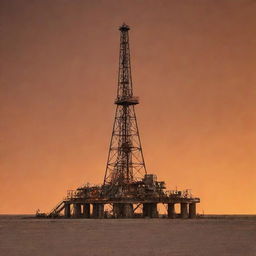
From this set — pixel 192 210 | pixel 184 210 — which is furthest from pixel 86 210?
pixel 192 210

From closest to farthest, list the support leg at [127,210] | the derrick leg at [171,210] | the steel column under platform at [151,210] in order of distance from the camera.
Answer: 1. the support leg at [127,210]
2. the steel column under platform at [151,210]
3. the derrick leg at [171,210]

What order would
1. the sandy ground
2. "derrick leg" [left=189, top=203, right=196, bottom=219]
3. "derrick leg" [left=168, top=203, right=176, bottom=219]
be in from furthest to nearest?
"derrick leg" [left=168, top=203, right=176, bottom=219], "derrick leg" [left=189, top=203, right=196, bottom=219], the sandy ground

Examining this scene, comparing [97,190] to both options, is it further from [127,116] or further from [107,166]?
[127,116]

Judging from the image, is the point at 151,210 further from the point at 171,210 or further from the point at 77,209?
the point at 77,209

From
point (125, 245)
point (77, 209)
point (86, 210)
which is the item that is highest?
point (77, 209)

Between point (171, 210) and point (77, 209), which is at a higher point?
point (77, 209)

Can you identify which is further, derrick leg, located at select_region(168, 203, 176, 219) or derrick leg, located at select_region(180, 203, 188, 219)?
derrick leg, located at select_region(168, 203, 176, 219)

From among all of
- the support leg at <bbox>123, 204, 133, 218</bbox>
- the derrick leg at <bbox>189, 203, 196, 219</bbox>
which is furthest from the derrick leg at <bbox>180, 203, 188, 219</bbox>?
the support leg at <bbox>123, 204, 133, 218</bbox>

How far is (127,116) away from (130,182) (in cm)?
945

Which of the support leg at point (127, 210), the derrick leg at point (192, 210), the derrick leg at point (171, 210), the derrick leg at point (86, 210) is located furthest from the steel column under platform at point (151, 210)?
the derrick leg at point (86, 210)

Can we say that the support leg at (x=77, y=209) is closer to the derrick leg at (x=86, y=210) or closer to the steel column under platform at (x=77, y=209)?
the steel column under platform at (x=77, y=209)

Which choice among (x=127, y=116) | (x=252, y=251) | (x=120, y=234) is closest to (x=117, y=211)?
(x=127, y=116)

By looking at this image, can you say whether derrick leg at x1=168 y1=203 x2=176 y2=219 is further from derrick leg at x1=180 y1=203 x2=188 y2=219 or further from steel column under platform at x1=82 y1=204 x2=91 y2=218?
steel column under platform at x1=82 y1=204 x2=91 y2=218

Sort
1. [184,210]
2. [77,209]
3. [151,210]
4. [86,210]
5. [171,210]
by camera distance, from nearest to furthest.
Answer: [151,210]
[184,210]
[171,210]
[77,209]
[86,210]
